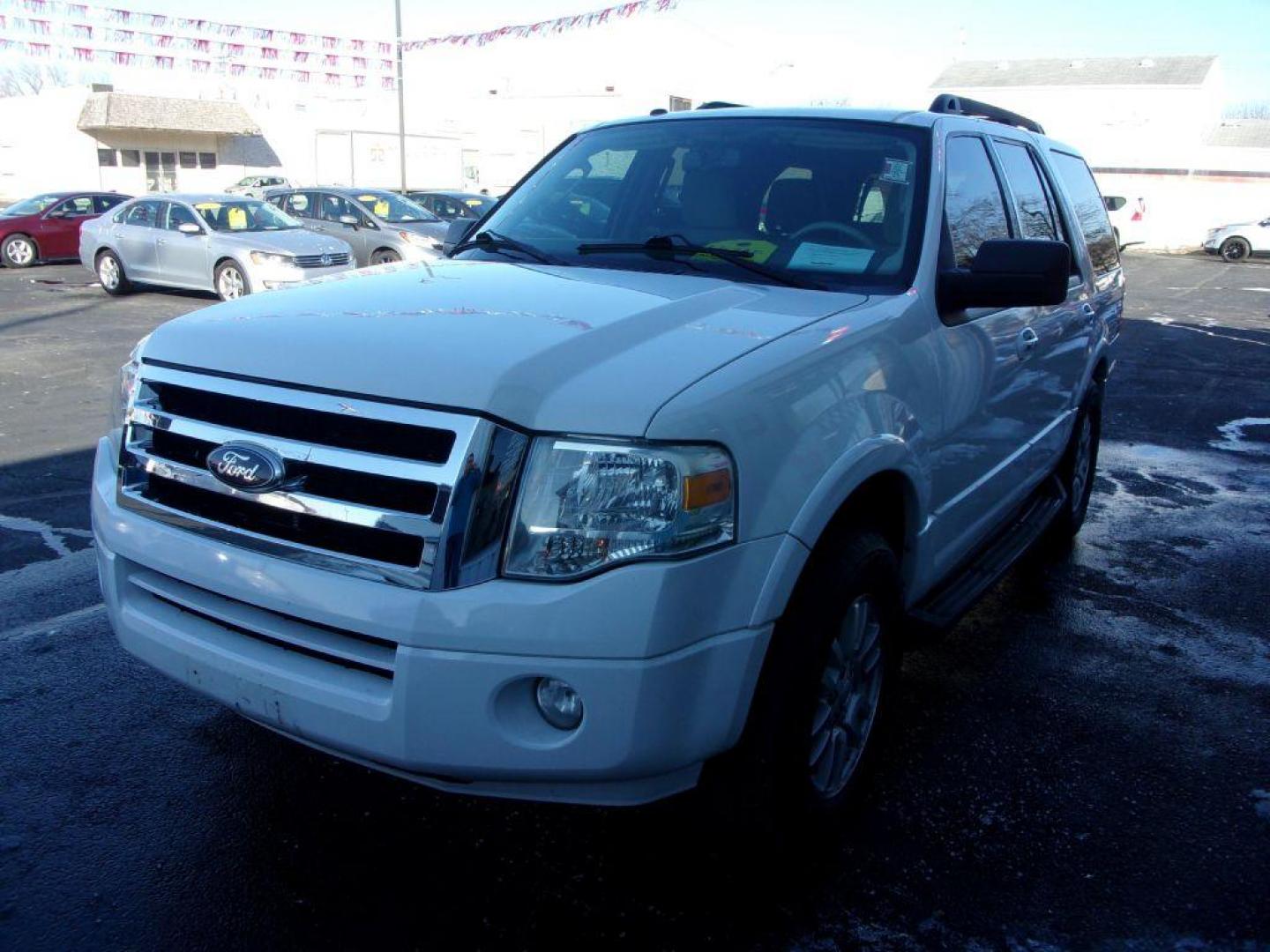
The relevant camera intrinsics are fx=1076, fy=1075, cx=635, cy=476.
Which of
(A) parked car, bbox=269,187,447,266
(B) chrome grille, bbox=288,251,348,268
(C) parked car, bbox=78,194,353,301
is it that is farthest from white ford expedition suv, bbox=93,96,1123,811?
(A) parked car, bbox=269,187,447,266

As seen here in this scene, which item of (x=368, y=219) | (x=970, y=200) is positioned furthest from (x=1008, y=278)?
(x=368, y=219)

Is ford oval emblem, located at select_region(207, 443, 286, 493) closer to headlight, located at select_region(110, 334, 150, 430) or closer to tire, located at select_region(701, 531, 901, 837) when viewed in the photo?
headlight, located at select_region(110, 334, 150, 430)

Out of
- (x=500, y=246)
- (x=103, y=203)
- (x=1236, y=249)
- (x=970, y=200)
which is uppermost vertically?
(x=970, y=200)

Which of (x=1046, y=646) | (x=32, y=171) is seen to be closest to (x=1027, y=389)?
(x=1046, y=646)

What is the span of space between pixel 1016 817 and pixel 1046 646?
56.2 inches

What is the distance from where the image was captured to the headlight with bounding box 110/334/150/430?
2838 millimetres

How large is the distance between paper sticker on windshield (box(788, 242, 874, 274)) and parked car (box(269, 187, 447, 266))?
14616mm

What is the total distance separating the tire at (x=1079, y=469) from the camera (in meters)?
5.37

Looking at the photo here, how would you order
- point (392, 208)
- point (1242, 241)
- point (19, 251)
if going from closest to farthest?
point (392, 208)
point (19, 251)
point (1242, 241)

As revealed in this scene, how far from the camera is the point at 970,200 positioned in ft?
12.5

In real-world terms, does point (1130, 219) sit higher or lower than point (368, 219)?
higher

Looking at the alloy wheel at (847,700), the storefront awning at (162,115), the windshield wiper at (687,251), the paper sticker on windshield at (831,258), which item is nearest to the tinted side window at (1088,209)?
the paper sticker on windshield at (831,258)

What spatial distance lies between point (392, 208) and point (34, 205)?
27.9 ft

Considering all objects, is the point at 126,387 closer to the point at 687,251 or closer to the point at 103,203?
the point at 687,251
